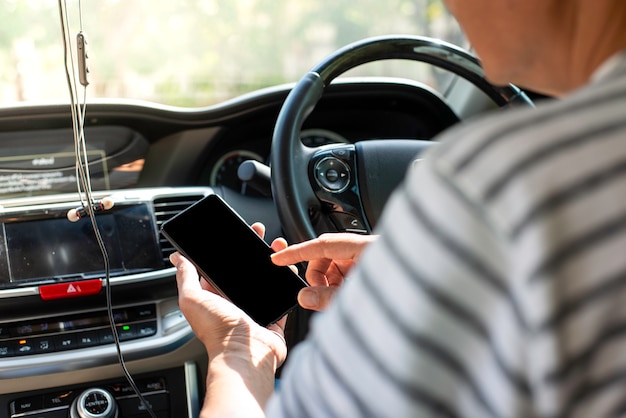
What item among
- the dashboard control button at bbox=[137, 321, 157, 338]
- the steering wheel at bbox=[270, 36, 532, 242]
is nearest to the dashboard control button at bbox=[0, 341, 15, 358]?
the dashboard control button at bbox=[137, 321, 157, 338]

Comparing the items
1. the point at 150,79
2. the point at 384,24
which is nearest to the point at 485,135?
the point at 150,79

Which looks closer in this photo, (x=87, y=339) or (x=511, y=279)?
(x=511, y=279)

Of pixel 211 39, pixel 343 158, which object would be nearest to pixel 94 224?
pixel 343 158

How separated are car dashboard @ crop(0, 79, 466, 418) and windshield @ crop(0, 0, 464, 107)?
1.93ft

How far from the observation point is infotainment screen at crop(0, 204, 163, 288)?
1.30 metres

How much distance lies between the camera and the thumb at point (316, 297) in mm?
978

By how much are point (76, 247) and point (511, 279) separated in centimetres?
108

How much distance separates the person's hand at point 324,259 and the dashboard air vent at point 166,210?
407 millimetres

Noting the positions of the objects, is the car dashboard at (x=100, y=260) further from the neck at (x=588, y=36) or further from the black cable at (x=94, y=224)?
the neck at (x=588, y=36)

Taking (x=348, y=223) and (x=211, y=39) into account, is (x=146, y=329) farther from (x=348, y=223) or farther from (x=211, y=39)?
(x=211, y=39)

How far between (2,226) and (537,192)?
1125mm

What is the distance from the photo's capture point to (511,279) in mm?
373

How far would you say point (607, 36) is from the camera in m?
0.50

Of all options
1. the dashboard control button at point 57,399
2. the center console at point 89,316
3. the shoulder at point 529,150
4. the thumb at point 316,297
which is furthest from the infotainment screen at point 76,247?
the shoulder at point 529,150
